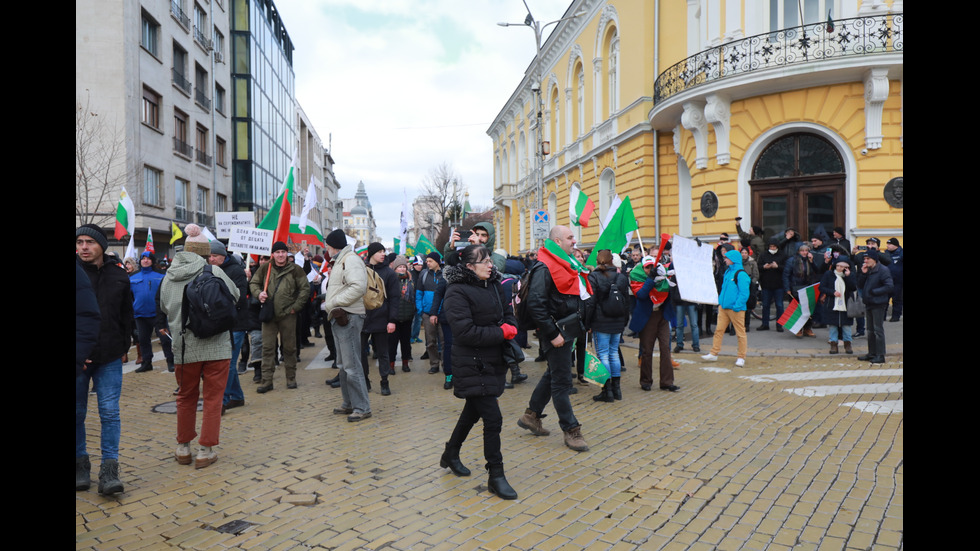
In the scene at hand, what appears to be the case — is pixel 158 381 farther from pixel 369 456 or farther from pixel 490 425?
pixel 490 425

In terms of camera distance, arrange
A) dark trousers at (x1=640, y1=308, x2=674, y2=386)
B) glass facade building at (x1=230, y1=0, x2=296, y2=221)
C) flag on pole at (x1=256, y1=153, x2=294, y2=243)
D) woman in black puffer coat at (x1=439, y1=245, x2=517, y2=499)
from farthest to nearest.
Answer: glass facade building at (x1=230, y1=0, x2=296, y2=221) < flag on pole at (x1=256, y1=153, x2=294, y2=243) < dark trousers at (x1=640, y1=308, x2=674, y2=386) < woman in black puffer coat at (x1=439, y1=245, x2=517, y2=499)

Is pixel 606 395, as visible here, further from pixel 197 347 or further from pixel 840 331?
pixel 840 331

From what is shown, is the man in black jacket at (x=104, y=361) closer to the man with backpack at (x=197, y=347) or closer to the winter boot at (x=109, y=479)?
the winter boot at (x=109, y=479)

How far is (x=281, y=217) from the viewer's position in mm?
8602

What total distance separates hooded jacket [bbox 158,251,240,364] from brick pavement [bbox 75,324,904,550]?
0.96m

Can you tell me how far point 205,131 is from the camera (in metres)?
32.8

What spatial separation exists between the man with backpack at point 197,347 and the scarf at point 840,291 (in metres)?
9.63

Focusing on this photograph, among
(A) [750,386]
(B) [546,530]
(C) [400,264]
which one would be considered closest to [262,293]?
(C) [400,264]

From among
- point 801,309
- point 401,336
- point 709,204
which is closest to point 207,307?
point 401,336

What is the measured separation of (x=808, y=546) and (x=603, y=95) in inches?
917

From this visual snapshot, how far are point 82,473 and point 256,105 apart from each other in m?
41.5

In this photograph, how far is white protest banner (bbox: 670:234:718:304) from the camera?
8.59 meters

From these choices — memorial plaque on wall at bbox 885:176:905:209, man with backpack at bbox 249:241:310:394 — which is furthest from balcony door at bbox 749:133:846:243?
man with backpack at bbox 249:241:310:394

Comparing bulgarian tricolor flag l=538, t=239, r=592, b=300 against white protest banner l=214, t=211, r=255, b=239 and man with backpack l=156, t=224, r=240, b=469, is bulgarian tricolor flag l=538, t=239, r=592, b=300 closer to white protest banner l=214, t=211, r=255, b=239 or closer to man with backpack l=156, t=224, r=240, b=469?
man with backpack l=156, t=224, r=240, b=469
